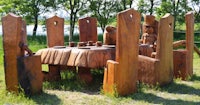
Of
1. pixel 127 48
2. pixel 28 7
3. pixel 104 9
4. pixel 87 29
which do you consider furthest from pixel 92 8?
pixel 127 48

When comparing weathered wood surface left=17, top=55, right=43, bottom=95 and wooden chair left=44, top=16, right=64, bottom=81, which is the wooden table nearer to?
weathered wood surface left=17, top=55, right=43, bottom=95

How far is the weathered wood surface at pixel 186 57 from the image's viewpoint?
23.5 ft

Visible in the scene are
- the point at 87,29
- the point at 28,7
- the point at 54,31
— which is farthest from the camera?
the point at 28,7

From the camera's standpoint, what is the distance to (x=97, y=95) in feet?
19.0

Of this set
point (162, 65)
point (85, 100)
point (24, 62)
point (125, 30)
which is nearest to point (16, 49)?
point (24, 62)

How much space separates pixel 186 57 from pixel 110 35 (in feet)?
5.68

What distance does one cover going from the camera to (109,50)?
20.8 ft

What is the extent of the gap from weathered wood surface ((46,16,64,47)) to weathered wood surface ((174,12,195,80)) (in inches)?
108

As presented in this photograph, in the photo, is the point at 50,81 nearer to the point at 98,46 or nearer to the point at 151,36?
the point at 98,46

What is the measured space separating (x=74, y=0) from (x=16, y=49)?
15372 mm

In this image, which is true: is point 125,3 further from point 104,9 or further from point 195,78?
point 195,78

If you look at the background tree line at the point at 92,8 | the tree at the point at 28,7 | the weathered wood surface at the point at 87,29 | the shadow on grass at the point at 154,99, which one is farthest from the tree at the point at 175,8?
the shadow on grass at the point at 154,99

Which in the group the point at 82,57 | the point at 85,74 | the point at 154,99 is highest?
the point at 82,57

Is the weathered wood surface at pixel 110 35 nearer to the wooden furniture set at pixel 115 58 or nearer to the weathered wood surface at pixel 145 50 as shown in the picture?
the wooden furniture set at pixel 115 58
